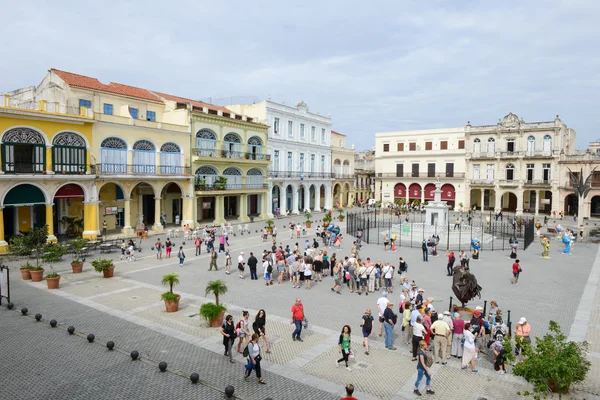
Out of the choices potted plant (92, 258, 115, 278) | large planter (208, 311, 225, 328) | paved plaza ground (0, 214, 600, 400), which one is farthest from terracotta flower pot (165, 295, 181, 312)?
potted plant (92, 258, 115, 278)

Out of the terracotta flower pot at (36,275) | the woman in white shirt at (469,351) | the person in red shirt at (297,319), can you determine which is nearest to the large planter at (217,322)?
the person in red shirt at (297,319)

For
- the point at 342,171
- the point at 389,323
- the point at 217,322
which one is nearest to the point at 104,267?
the point at 217,322

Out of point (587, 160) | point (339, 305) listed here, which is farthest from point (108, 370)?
point (587, 160)

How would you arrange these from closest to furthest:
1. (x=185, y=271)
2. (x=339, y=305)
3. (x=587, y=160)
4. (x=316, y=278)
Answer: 1. (x=339, y=305)
2. (x=316, y=278)
3. (x=185, y=271)
4. (x=587, y=160)

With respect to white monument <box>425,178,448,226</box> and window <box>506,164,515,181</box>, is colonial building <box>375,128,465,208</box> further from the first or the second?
white monument <box>425,178,448,226</box>

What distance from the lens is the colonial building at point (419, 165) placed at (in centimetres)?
6056

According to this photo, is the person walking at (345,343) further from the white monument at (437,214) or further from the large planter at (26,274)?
the white monument at (437,214)

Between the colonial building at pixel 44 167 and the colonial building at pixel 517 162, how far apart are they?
4777 cm

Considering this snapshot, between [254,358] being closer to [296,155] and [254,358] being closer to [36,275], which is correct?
[36,275]

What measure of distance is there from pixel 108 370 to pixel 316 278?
11.0m

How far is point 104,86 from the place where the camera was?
35500mm

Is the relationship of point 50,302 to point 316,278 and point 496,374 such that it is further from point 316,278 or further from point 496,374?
point 496,374

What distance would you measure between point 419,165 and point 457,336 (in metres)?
54.9

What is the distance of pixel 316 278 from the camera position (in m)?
20.1
